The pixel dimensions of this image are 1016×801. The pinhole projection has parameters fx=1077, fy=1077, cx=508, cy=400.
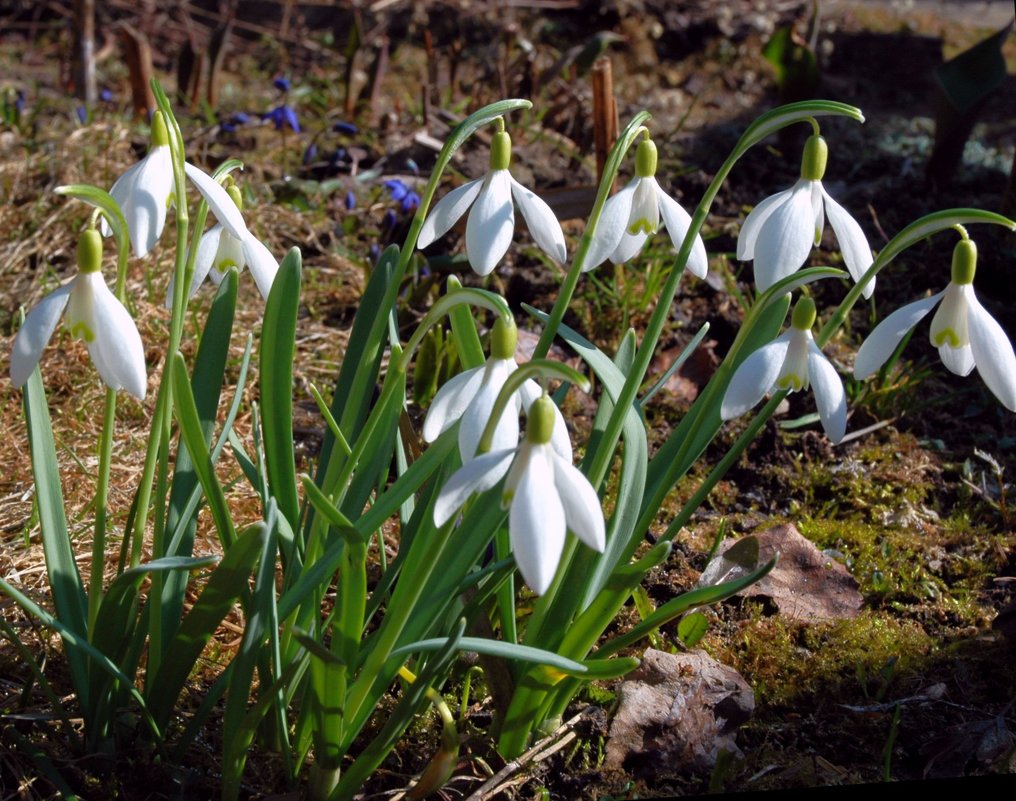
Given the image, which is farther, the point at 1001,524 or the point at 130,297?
the point at 130,297

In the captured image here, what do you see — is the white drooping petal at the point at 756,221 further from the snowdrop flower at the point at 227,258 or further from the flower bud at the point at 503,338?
the snowdrop flower at the point at 227,258

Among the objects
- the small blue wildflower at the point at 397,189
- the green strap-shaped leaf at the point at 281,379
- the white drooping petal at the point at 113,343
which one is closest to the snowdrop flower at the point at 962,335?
the green strap-shaped leaf at the point at 281,379

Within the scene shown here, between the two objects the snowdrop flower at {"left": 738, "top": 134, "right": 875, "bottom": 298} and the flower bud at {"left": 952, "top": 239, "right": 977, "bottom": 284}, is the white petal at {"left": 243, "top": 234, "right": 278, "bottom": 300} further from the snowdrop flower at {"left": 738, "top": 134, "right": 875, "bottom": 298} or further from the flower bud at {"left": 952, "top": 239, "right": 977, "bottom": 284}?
the flower bud at {"left": 952, "top": 239, "right": 977, "bottom": 284}

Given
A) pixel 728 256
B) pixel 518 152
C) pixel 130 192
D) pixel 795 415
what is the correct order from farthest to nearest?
pixel 518 152 → pixel 728 256 → pixel 795 415 → pixel 130 192

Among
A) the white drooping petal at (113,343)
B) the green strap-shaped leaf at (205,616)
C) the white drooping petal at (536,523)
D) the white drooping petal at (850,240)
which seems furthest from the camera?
the white drooping petal at (850,240)

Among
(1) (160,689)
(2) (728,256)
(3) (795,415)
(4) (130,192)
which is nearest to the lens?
(4) (130,192)

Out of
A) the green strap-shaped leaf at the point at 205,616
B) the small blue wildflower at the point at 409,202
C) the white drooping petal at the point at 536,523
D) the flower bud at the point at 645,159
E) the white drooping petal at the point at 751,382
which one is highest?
the flower bud at the point at 645,159

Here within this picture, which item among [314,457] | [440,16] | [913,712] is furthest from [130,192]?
[440,16]

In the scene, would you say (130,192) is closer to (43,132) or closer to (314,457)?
(314,457)
